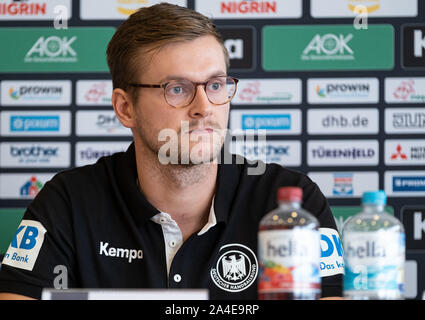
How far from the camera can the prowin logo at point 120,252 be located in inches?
62.4

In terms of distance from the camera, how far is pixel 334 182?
3057 millimetres

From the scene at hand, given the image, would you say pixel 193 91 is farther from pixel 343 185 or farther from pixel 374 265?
pixel 343 185

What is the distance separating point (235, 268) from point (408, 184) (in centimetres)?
174

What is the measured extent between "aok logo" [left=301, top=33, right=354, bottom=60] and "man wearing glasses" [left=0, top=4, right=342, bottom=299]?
1.41m

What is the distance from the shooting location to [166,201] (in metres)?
1.71

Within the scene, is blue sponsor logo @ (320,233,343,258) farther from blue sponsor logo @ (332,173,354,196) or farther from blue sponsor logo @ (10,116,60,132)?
blue sponsor logo @ (10,116,60,132)

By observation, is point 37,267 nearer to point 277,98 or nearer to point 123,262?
point 123,262

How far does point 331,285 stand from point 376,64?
1.86 meters

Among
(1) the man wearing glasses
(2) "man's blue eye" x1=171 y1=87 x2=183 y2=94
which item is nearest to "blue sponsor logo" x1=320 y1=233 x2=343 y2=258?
(1) the man wearing glasses

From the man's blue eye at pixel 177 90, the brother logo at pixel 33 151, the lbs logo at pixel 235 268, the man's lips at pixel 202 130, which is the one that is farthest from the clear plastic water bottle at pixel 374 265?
the brother logo at pixel 33 151

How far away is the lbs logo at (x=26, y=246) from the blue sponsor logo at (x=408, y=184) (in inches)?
76.2

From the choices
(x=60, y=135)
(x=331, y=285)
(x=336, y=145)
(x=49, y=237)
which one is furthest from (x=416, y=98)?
(x=49, y=237)

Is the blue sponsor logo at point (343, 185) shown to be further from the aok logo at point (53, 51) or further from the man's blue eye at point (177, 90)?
the man's blue eye at point (177, 90)

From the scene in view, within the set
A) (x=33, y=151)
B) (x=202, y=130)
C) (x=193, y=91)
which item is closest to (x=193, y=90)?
(x=193, y=91)
